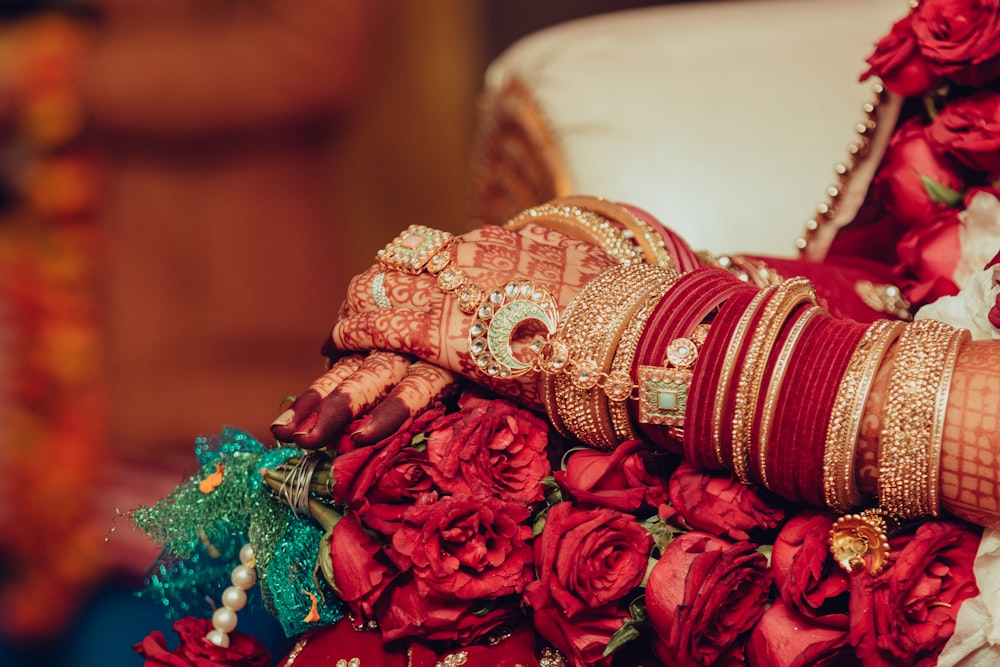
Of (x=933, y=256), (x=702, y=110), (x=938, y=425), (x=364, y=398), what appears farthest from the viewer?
(x=702, y=110)

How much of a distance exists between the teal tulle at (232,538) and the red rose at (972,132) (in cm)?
50

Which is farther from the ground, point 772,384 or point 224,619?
point 772,384

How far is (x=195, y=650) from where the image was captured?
656 millimetres

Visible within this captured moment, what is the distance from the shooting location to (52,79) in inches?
79.2

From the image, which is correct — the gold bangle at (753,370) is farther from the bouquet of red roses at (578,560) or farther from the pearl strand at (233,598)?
the pearl strand at (233,598)

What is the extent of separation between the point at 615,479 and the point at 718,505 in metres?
0.06

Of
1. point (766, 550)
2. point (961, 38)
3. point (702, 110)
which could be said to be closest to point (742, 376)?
point (766, 550)

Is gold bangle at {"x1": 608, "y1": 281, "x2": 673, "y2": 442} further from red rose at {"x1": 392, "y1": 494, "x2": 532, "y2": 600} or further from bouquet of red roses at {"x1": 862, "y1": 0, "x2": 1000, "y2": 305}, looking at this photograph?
bouquet of red roses at {"x1": 862, "y1": 0, "x2": 1000, "y2": 305}

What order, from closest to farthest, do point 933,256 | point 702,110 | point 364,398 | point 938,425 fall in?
point 938,425 < point 364,398 < point 933,256 < point 702,110

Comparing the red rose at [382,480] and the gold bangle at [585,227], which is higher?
the gold bangle at [585,227]

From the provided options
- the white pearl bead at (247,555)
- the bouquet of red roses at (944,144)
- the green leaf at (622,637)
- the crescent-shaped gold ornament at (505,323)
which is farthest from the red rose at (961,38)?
the white pearl bead at (247,555)

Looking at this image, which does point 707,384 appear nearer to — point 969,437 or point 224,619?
point 969,437

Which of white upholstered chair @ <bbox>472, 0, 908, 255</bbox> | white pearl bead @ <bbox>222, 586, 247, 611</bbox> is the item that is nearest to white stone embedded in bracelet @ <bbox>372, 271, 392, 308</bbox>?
white pearl bead @ <bbox>222, 586, 247, 611</bbox>

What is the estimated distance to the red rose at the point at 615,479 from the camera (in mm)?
598
